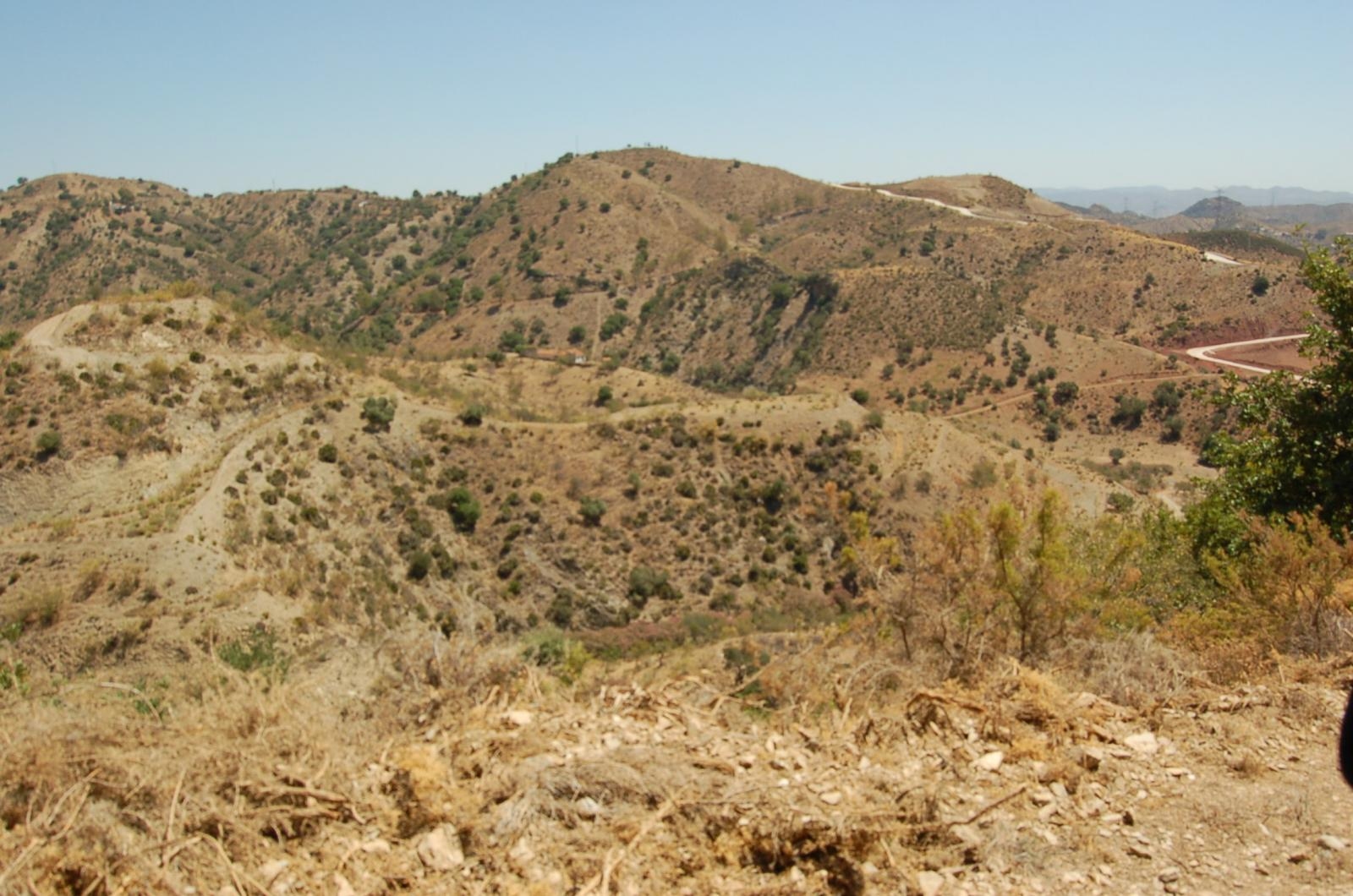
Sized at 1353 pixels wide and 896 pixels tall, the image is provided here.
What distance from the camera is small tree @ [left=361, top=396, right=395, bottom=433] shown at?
107ft

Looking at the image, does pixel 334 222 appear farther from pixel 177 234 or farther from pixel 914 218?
pixel 914 218

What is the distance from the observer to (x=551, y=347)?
72562 millimetres

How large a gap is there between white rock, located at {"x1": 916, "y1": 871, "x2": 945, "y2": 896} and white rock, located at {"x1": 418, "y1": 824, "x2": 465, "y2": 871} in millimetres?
2511

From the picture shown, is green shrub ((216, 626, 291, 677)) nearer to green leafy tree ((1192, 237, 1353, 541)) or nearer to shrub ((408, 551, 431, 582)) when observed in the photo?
shrub ((408, 551, 431, 582))

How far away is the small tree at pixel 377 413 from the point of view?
32688mm

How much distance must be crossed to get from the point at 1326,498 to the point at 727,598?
68.3ft

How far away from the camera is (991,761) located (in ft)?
18.7

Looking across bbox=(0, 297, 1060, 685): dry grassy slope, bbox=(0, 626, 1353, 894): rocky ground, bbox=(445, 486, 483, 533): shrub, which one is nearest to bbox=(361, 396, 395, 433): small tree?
bbox=(0, 297, 1060, 685): dry grassy slope

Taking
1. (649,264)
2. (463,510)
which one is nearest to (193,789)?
(463,510)

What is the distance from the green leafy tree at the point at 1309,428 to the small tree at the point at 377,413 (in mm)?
28089

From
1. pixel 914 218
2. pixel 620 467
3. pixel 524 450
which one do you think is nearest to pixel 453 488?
pixel 524 450

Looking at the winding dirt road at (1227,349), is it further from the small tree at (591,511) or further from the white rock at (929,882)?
the white rock at (929,882)

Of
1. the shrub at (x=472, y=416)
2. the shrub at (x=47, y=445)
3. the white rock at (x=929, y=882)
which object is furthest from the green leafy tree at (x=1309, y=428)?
the shrub at (x=47, y=445)

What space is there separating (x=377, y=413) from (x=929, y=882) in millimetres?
31501
